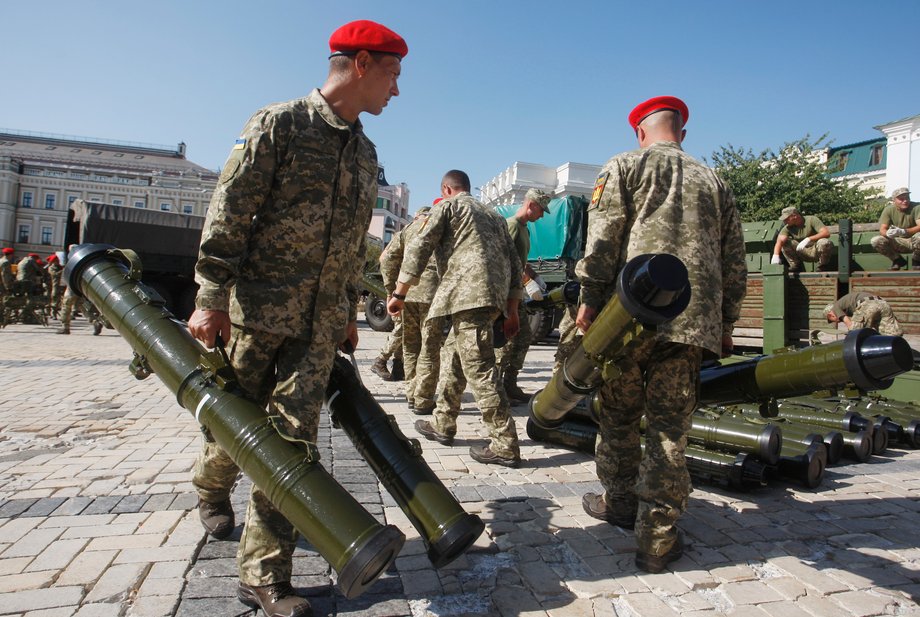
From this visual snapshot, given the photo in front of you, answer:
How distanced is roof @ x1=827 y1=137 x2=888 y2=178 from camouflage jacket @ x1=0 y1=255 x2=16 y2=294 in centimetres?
4597

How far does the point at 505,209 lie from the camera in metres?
16.7

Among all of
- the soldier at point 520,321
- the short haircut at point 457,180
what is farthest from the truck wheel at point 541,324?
the short haircut at point 457,180

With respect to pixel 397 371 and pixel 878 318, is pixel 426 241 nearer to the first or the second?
pixel 397 371

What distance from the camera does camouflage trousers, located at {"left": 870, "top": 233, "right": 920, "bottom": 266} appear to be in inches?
294

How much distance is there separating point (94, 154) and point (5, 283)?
93216 mm

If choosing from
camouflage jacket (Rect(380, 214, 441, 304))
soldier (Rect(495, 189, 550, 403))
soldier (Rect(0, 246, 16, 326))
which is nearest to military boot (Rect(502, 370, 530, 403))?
soldier (Rect(495, 189, 550, 403))

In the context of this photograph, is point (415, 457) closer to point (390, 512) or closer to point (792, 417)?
point (390, 512)

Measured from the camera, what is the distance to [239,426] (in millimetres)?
2027

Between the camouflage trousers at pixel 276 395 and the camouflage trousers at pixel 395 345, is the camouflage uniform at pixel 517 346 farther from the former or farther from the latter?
the camouflage trousers at pixel 276 395

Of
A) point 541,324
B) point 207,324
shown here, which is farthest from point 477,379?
point 541,324

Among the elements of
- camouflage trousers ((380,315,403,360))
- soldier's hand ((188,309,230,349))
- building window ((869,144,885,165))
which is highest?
building window ((869,144,885,165))

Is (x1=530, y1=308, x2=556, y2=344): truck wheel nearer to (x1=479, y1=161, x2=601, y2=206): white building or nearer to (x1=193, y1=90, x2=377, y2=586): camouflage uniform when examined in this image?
(x1=193, y1=90, x2=377, y2=586): camouflage uniform

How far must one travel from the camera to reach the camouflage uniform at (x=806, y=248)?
26.3 feet

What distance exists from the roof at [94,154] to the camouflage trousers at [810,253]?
84.4m
